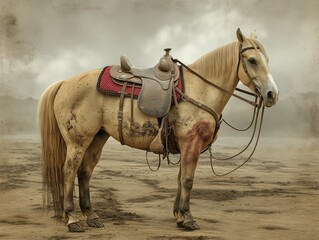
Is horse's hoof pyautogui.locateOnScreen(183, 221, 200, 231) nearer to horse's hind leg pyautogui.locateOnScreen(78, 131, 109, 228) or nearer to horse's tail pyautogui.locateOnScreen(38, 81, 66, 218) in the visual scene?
horse's hind leg pyautogui.locateOnScreen(78, 131, 109, 228)

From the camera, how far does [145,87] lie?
226 inches

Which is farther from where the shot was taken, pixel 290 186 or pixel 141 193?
pixel 290 186

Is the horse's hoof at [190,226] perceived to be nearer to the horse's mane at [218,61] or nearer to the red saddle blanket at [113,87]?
the red saddle blanket at [113,87]

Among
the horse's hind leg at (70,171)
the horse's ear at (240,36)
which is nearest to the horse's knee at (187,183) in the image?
the horse's hind leg at (70,171)

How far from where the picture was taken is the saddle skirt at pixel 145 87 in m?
5.62

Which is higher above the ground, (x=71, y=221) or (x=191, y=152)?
(x=191, y=152)

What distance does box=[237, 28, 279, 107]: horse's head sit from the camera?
543 cm

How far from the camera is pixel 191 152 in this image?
5562mm

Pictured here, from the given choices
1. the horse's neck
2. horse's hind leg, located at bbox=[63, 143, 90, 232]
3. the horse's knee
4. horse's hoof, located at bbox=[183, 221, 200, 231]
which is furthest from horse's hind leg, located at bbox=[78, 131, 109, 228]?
the horse's neck

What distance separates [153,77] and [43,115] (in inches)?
62.5

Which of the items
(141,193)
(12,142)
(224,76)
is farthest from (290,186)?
(12,142)

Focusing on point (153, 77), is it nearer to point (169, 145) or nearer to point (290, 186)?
point (169, 145)

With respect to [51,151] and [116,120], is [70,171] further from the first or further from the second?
[116,120]

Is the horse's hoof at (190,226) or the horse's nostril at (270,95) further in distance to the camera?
the horse's hoof at (190,226)
